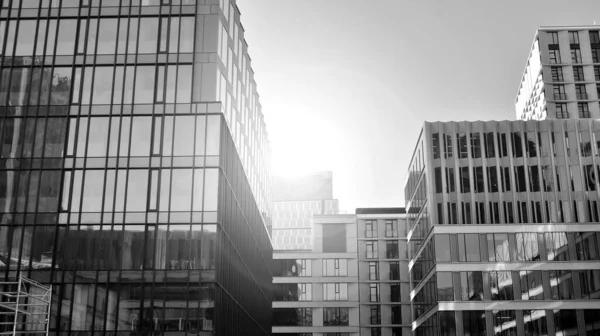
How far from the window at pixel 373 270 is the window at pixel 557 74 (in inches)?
1775

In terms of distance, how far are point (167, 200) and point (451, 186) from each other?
3839 centimetres

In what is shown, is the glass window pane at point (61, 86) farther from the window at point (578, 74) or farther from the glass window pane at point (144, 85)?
the window at point (578, 74)

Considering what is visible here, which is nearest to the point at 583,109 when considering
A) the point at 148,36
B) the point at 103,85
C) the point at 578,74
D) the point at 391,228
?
the point at 578,74

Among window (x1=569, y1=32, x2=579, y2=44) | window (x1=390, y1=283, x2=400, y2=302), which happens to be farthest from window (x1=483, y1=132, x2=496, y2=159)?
window (x1=569, y1=32, x2=579, y2=44)

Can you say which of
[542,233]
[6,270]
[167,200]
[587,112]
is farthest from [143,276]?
[587,112]

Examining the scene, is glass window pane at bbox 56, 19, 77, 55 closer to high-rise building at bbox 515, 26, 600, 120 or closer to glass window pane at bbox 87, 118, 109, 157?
glass window pane at bbox 87, 118, 109, 157

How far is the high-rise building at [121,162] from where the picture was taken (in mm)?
44781

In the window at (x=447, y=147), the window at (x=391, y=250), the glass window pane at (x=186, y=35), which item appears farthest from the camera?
the window at (x=391, y=250)

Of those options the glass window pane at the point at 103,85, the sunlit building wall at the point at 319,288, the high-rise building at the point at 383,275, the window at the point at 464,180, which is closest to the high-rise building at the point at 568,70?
the high-rise building at the point at 383,275

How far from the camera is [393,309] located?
121 meters

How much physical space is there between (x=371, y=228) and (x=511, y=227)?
5433 cm

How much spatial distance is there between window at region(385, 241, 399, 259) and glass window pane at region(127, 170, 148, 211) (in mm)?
82768

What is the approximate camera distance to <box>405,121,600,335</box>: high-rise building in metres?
70.0

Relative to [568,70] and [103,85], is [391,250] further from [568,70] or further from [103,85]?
[103,85]
